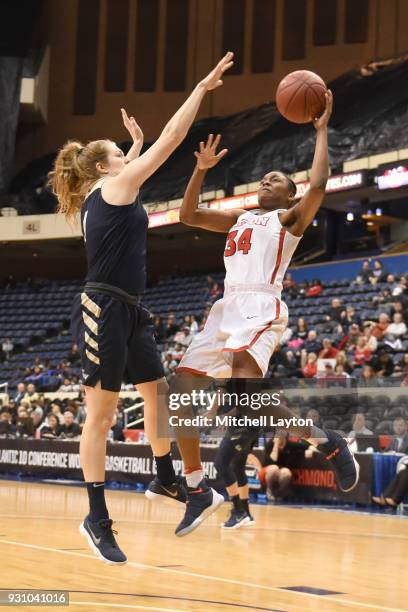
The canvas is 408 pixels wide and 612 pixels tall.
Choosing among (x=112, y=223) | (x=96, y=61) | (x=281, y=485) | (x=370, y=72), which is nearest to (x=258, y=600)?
(x=112, y=223)

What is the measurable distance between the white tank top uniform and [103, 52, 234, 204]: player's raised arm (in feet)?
3.63

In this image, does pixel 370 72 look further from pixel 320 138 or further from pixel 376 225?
pixel 320 138

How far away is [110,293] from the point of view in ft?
15.5

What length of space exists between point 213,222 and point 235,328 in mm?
785

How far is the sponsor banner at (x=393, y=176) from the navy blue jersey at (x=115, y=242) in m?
17.2

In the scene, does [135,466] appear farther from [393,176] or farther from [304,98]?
[393,176]

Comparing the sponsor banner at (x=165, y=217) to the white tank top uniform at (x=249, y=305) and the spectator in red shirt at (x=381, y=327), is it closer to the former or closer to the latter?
the spectator in red shirt at (x=381, y=327)

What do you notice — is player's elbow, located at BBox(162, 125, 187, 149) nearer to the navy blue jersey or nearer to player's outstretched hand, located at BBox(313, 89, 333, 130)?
the navy blue jersey

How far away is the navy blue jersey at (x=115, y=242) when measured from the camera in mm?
4699

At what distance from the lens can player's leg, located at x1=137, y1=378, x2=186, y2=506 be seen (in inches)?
195

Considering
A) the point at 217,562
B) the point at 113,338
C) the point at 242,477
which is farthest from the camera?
the point at 242,477

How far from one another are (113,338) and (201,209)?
1452 millimetres

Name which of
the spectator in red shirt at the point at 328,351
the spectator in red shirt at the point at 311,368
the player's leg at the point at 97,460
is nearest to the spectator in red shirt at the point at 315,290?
the spectator in red shirt at the point at 328,351

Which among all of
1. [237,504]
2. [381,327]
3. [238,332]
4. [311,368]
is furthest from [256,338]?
[381,327]
